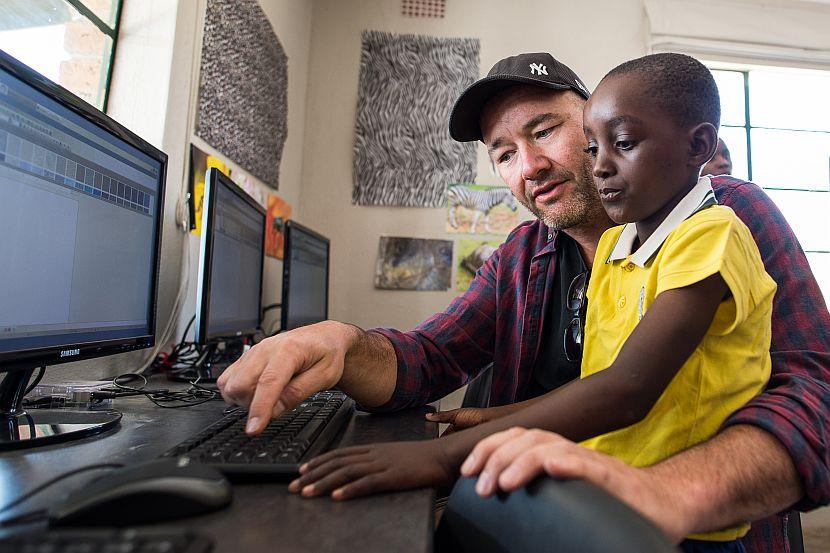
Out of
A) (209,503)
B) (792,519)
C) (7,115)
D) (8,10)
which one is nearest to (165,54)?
(8,10)

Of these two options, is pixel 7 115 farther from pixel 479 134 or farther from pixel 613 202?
pixel 479 134

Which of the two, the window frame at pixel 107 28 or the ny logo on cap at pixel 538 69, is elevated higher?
the window frame at pixel 107 28

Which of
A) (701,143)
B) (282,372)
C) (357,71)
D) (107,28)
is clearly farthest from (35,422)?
(357,71)

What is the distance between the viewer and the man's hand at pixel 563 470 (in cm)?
45

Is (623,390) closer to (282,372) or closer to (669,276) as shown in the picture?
(669,276)

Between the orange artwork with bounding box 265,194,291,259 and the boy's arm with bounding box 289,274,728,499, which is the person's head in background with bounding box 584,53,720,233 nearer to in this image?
the boy's arm with bounding box 289,274,728,499

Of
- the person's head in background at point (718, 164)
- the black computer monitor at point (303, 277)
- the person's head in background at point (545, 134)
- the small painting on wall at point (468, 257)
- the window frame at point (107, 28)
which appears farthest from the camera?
the small painting on wall at point (468, 257)

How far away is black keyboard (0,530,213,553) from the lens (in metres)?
0.29

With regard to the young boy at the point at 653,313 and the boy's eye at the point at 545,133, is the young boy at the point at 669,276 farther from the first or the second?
the boy's eye at the point at 545,133

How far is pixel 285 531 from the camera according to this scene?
0.40 metres

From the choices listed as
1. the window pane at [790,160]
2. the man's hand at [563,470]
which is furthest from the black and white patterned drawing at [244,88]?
the window pane at [790,160]

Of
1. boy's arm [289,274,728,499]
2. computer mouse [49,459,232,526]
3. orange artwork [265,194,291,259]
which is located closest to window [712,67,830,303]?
orange artwork [265,194,291,259]

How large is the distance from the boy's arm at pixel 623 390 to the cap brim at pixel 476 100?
29.6 inches

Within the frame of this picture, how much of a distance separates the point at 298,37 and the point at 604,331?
8.23 feet
